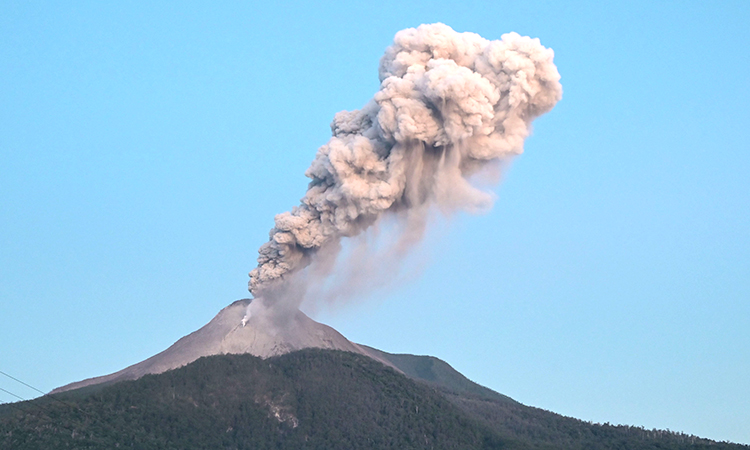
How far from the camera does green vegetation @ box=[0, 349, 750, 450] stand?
7400 cm

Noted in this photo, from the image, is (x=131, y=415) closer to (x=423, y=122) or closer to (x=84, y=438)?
(x=84, y=438)

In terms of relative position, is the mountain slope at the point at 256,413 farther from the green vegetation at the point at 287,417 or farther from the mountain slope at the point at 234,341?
the mountain slope at the point at 234,341

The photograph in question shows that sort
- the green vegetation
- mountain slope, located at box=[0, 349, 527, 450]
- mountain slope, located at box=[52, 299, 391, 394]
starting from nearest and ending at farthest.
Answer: mountain slope, located at box=[0, 349, 527, 450], the green vegetation, mountain slope, located at box=[52, 299, 391, 394]

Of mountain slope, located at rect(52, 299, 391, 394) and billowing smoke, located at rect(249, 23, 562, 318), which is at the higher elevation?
billowing smoke, located at rect(249, 23, 562, 318)

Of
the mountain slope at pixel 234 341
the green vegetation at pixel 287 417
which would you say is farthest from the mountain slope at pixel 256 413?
the mountain slope at pixel 234 341

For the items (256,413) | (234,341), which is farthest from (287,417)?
(234,341)

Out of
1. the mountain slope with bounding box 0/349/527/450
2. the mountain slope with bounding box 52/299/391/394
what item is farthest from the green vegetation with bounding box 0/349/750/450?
the mountain slope with bounding box 52/299/391/394

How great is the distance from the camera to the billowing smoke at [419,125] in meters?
75.1

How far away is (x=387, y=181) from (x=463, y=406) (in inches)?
876

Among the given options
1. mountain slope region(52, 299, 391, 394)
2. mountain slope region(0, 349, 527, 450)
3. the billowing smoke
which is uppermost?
the billowing smoke

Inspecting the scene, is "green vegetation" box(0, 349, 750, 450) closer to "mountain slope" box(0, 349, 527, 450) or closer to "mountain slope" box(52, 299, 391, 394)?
"mountain slope" box(0, 349, 527, 450)

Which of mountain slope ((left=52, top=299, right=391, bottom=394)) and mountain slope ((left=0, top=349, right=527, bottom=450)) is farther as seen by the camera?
mountain slope ((left=52, top=299, right=391, bottom=394))

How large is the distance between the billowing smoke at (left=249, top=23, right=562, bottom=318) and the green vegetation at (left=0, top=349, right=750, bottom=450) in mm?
11581

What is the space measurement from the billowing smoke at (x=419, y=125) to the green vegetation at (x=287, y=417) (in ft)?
38.0
